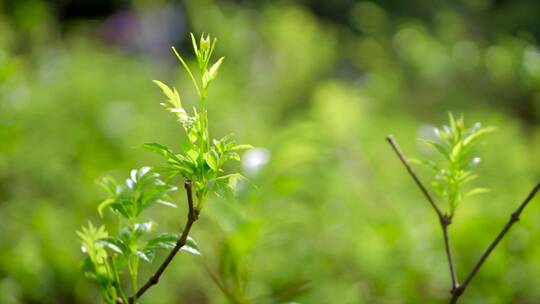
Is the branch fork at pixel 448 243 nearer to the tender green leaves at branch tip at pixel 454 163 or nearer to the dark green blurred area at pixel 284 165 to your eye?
the tender green leaves at branch tip at pixel 454 163

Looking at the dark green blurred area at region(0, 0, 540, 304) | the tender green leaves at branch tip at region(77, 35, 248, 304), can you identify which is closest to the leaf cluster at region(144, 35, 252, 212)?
the tender green leaves at branch tip at region(77, 35, 248, 304)

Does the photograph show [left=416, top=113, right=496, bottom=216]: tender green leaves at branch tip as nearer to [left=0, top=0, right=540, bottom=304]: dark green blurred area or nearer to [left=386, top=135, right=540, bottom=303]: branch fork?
[left=386, top=135, right=540, bottom=303]: branch fork

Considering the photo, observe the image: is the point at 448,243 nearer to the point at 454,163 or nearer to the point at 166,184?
the point at 454,163

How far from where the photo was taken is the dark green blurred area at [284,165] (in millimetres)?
1093

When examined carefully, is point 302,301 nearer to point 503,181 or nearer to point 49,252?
point 49,252

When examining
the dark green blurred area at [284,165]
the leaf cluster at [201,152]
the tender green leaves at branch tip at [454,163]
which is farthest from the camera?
the dark green blurred area at [284,165]

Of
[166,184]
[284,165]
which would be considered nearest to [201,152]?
[166,184]

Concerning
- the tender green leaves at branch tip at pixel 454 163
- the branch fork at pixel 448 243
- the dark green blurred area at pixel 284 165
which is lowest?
the dark green blurred area at pixel 284 165

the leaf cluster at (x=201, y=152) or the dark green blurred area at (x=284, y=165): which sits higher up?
the leaf cluster at (x=201, y=152)

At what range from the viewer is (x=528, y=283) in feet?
3.54

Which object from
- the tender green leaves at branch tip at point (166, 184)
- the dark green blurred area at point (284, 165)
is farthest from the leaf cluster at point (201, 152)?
the dark green blurred area at point (284, 165)

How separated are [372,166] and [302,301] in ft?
3.51

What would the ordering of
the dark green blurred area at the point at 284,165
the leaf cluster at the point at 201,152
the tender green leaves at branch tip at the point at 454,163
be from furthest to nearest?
1. the dark green blurred area at the point at 284,165
2. the tender green leaves at branch tip at the point at 454,163
3. the leaf cluster at the point at 201,152

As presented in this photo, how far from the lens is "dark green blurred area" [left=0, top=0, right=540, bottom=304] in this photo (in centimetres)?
109
